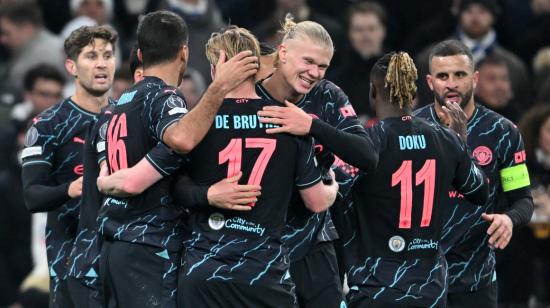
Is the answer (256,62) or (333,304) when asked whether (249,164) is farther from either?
(333,304)

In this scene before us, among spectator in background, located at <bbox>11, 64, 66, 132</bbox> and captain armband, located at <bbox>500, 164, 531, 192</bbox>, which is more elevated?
spectator in background, located at <bbox>11, 64, 66, 132</bbox>

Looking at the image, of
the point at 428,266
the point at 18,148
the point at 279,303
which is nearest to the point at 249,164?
the point at 279,303

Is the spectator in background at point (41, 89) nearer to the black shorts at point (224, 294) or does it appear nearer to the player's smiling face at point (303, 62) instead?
the player's smiling face at point (303, 62)

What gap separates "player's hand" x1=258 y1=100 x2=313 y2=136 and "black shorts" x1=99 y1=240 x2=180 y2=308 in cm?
104

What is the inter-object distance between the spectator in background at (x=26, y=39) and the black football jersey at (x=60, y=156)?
20.2ft

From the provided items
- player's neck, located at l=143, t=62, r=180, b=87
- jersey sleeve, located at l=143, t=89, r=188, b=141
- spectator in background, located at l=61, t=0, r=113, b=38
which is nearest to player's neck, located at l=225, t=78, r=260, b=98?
jersey sleeve, located at l=143, t=89, r=188, b=141

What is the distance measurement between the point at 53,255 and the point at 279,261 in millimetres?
2070

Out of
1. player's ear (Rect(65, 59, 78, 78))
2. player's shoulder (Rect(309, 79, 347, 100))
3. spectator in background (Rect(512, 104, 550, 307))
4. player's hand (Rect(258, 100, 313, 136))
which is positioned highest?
player's ear (Rect(65, 59, 78, 78))

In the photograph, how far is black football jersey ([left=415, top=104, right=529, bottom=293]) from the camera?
9359 mm

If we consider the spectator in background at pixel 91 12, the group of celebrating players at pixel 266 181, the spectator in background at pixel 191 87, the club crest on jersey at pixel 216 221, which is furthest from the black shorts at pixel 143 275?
the spectator in background at pixel 91 12

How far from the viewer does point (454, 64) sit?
9383 mm

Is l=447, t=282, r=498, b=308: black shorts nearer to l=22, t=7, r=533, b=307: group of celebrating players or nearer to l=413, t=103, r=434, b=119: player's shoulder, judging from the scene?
l=22, t=7, r=533, b=307: group of celebrating players

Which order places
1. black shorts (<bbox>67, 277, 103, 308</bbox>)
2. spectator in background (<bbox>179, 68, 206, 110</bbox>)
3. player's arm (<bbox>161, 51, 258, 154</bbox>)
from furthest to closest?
spectator in background (<bbox>179, 68, 206, 110</bbox>)
black shorts (<bbox>67, 277, 103, 308</bbox>)
player's arm (<bbox>161, 51, 258, 154</bbox>)

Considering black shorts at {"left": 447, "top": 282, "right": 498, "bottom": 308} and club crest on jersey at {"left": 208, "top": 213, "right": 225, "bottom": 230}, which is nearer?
club crest on jersey at {"left": 208, "top": 213, "right": 225, "bottom": 230}
